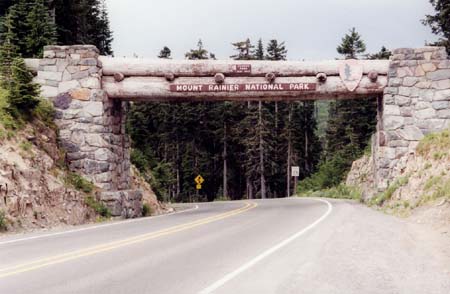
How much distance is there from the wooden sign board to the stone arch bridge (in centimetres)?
4

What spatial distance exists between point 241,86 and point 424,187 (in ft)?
25.5

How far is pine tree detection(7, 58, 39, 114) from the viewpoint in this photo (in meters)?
17.8

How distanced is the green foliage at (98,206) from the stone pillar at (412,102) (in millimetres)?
10733

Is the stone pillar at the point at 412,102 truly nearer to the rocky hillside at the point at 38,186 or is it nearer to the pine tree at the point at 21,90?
the rocky hillside at the point at 38,186

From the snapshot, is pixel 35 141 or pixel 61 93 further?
pixel 61 93

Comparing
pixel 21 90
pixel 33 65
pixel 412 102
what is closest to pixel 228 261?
pixel 21 90

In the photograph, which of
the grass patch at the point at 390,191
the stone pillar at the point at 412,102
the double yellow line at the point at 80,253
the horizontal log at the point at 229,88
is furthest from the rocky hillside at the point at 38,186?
the stone pillar at the point at 412,102

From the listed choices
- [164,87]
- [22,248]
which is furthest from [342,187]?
[22,248]

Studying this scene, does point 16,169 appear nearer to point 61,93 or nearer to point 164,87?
point 61,93

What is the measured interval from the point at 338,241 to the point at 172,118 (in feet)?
178

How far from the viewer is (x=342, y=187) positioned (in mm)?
39844

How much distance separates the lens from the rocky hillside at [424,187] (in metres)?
15.5

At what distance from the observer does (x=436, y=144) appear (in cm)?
2019

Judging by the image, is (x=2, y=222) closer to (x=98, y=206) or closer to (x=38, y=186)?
(x=38, y=186)
